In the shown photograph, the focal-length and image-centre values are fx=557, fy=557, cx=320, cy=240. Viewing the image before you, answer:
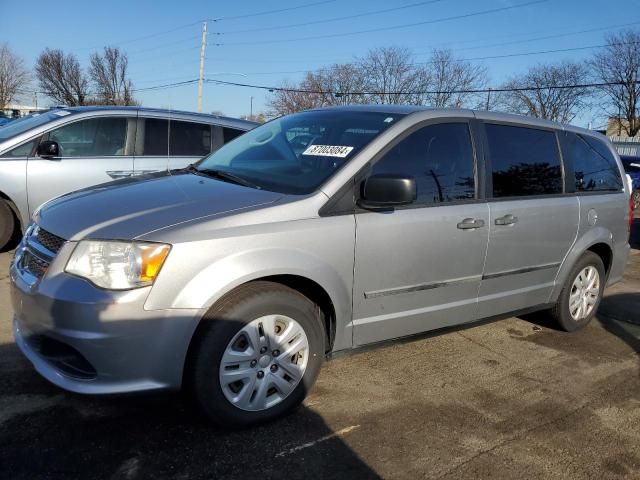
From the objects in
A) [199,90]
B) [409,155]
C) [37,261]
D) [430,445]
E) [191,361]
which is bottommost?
[430,445]

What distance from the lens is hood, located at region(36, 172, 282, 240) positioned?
2.69 meters

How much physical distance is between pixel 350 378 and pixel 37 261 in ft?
6.57

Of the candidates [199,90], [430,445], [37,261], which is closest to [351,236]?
[430,445]

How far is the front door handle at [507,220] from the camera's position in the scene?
381 centimetres

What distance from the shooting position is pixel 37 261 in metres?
2.83

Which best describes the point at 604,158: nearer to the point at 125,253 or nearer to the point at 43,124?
the point at 125,253

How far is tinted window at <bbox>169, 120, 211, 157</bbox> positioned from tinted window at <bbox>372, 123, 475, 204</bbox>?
13.4 feet

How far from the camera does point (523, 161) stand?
4137 millimetres

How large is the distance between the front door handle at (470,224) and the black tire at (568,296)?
53.5 inches

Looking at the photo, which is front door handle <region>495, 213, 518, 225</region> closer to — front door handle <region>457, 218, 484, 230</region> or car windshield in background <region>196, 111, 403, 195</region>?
front door handle <region>457, 218, 484, 230</region>

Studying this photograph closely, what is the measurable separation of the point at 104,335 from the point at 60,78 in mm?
69253

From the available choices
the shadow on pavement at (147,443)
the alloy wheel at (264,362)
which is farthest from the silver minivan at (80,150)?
the alloy wheel at (264,362)

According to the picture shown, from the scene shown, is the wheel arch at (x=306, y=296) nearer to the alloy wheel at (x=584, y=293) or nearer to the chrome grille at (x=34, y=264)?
the chrome grille at (x=34, y=264)

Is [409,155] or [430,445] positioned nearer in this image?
[430,445]
